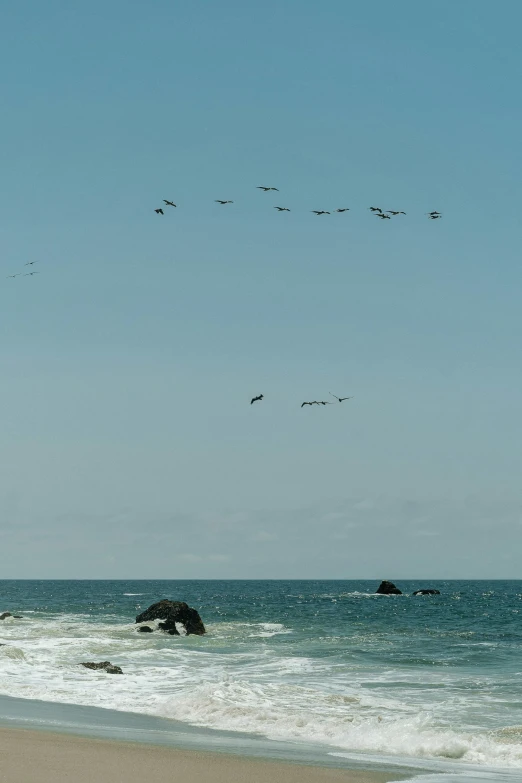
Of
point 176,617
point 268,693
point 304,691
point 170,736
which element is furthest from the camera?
point 176,617

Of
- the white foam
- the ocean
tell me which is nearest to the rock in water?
the ocean

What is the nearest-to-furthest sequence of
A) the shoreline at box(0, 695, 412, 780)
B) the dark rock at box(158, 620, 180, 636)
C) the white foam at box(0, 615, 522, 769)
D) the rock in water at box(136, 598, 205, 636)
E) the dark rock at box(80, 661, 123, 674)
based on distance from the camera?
the shoreline at box(0, 695, 412, 780) → the white foam at box(0, 615, 522, 769) → the dark rock at box(80, 661, 123, 674) → the dark rock at box(158, 620, 180, 636) → the rock in water at box(136, 598, 205, 636)

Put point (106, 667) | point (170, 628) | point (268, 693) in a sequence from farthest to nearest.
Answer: point (170, 628), point (106, 667), point (268, 693)

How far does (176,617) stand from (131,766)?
38.1 meters

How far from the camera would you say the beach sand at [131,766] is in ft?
50.1

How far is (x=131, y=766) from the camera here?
16188mm

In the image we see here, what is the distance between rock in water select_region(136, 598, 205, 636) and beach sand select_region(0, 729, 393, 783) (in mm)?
35151

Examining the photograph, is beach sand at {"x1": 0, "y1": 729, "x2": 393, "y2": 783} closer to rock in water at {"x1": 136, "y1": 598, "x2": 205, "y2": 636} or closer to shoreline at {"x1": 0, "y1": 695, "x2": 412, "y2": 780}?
shoreline at {"x1": 0, "y1": 695, "x2": 412, "y2": 780}

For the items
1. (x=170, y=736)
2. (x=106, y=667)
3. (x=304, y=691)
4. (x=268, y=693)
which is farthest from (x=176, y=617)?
(x=170, y=736)

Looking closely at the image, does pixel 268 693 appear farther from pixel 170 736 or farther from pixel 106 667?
pixel 106 667

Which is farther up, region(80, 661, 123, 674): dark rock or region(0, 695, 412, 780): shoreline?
region(0, 695, 412, 780): shoreline

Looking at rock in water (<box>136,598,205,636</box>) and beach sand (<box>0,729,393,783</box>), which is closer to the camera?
beach sand (<box>0,729,393,783</box>)

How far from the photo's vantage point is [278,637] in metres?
52.6

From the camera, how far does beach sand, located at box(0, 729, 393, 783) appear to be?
601 inches
